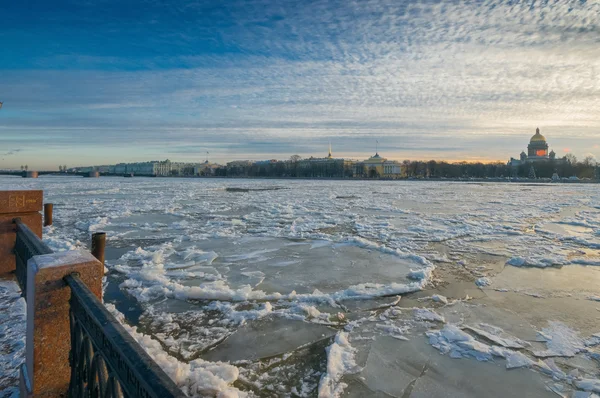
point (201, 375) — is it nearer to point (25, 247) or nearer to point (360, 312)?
point (360, 312)

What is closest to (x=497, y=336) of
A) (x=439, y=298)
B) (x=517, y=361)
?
(x=517, y=361)

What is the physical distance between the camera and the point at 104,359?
194 centimetres

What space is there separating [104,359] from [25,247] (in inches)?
149

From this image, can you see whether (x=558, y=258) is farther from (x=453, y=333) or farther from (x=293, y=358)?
(x=293, y=358)

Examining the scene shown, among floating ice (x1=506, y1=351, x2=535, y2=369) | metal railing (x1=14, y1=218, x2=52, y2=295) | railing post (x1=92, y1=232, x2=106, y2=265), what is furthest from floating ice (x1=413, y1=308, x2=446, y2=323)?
railing post (x1=92, y1=232, x2=106, y2=265)

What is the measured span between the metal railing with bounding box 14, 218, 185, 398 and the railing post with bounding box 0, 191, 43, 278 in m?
4.42

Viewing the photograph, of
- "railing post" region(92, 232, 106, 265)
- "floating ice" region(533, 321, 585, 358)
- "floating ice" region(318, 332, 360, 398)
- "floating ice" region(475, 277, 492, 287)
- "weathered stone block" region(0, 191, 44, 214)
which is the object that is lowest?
"floating ice" region(318, 332, 360, 398)

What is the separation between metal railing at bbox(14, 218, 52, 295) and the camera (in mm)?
3851

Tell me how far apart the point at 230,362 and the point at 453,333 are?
2.93m

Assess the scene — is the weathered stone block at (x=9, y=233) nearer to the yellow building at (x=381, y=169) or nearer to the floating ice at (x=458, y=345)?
the floating ice at (x=458, y=345)

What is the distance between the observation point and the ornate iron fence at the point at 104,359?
153cm

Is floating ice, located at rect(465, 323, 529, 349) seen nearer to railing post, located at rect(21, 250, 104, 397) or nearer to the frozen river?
the frozen river

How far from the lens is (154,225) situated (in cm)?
1367

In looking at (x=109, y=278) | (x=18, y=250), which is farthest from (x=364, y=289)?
(x=18, y=250)
